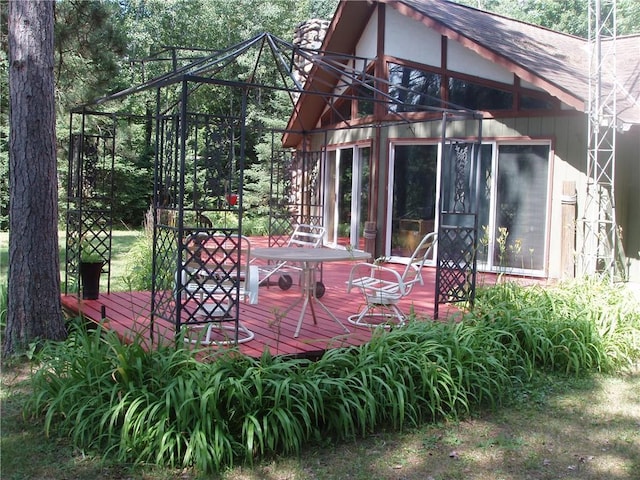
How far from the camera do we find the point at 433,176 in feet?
31.9

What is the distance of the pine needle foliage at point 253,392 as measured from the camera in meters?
3.51

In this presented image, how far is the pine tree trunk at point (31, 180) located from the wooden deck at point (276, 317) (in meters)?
0.40

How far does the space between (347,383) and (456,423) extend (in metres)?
0.75

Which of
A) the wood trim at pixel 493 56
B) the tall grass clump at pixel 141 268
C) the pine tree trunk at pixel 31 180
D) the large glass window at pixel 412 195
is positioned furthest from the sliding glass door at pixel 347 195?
the pine tree trunk at pixel 31 180

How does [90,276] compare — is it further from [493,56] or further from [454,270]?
[493,56]

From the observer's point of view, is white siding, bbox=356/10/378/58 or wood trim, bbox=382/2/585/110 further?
white siding, bbox=356/10/378/58

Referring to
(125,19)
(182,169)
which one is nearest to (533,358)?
(182,169)

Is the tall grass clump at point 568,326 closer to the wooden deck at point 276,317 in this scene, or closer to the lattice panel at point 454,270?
the lattice panel at point 454,270

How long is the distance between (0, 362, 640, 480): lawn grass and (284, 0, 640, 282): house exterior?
319 cm

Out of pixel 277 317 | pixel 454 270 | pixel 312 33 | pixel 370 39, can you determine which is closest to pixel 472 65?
pixel 370 39

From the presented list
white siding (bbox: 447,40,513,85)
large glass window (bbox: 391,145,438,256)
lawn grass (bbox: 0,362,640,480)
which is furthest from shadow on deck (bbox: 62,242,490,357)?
white siding (bbox: 447,40,513,85)

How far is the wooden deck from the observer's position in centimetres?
465

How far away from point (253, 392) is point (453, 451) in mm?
1219

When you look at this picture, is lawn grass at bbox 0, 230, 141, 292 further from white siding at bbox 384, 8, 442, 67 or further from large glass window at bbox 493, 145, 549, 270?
white siding at bbox 384, 8, 442, 67
